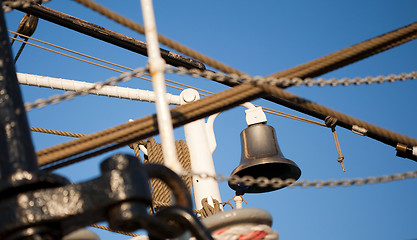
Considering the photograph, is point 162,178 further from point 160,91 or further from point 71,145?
point 71,145

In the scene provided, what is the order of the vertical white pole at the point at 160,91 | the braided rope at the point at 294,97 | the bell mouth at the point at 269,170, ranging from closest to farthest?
the vertical white pole at the point at 160,91 < the braided rope at the point at 294,97 < the bell mouth at the point at 269,170

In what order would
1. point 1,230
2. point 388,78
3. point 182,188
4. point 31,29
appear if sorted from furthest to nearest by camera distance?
point 31,29 → point 388,78 → point 182,188 → point 1,230

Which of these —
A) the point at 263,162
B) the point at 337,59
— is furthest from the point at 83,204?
the point at 263,162

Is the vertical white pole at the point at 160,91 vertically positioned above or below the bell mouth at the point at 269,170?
below

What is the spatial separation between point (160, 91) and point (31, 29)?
510 cm

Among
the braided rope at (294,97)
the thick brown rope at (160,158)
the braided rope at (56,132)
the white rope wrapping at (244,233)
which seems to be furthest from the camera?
the thick brown rope at (160,158)

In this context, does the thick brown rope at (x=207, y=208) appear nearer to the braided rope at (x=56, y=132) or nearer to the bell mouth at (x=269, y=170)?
the bell mouth at (x=269, y=170)

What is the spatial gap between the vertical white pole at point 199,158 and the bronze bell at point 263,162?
0.22m

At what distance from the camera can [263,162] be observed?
18.8 feet

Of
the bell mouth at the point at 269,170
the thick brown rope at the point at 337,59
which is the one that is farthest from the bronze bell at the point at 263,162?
the thick brown rope at the point at 337,59

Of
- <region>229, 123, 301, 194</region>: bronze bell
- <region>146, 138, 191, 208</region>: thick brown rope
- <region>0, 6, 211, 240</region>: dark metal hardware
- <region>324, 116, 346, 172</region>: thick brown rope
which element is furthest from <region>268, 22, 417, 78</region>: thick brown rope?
<region>146, 138, 191, 208</region>: thick brown rope

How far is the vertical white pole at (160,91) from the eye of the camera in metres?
1.89

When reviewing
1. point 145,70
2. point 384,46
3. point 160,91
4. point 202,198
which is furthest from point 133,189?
point 202,198

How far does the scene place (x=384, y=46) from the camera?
2275 millimetres
